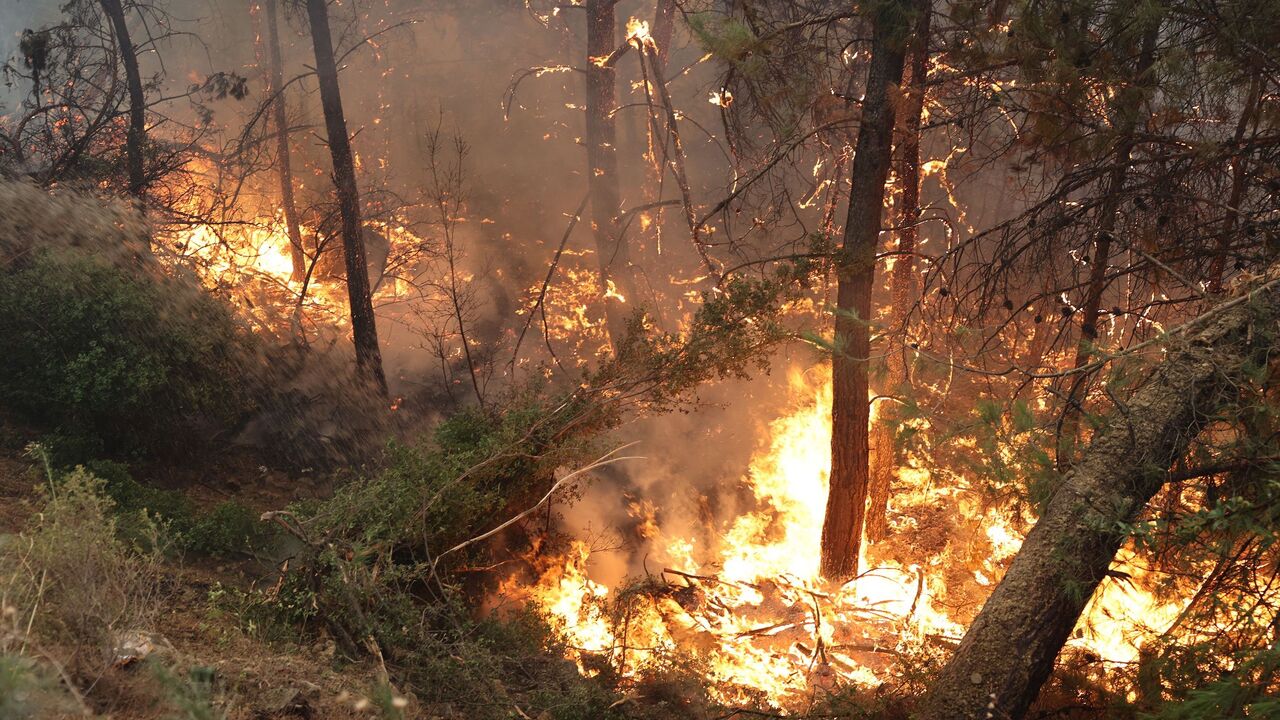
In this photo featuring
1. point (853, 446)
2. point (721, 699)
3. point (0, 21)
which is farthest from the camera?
point (0, 21)

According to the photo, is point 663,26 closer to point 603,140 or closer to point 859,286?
point 603,140

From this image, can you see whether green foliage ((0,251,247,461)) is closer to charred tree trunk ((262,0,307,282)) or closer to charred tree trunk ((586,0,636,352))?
charred tree trunk ((586,0,636,352))

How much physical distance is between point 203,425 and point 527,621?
5834 millimetres

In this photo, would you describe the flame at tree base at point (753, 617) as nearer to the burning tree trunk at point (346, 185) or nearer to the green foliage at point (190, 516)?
the green foliage at point (190, 516)

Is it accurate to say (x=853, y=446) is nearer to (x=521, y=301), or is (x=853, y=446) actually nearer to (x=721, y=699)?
(x=721, y=699)

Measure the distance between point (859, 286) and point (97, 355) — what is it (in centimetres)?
851

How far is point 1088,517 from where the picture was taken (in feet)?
14.6

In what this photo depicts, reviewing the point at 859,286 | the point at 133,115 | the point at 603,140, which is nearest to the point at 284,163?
the point at 133,115

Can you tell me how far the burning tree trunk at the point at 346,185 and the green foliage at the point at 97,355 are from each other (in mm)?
2673

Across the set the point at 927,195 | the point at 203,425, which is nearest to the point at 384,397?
the point at 203,425

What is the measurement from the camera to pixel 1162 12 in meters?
5.31

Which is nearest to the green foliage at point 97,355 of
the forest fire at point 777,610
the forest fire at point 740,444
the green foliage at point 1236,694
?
the forest fire at point 740,444

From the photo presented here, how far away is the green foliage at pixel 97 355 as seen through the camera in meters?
8.66

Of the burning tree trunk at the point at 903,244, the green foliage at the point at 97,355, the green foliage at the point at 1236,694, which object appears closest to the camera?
the green foliage at the point at 1236,694
